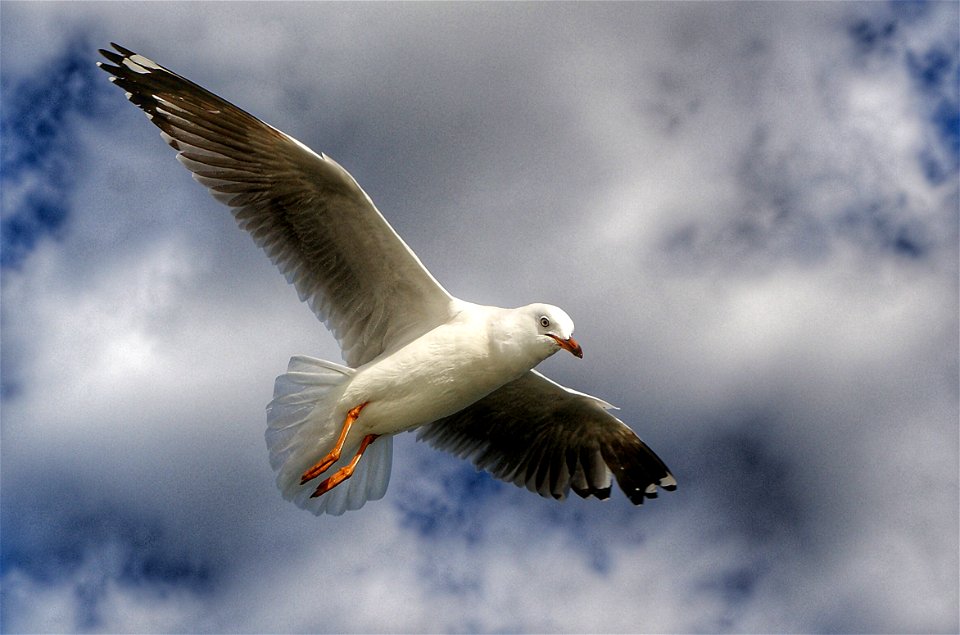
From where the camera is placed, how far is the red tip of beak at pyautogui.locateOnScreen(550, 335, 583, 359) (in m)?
7.43

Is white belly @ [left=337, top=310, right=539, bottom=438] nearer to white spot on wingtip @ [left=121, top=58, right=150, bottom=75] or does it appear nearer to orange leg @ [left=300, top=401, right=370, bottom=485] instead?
orange leg @ [left=300, top=401, right=370, bottom=485]

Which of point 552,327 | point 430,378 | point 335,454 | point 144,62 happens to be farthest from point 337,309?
point 144,62

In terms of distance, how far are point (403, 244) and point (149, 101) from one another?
1.89 metres

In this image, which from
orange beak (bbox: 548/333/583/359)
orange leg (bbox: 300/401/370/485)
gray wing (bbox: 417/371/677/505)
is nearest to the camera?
orange beak (bbox: 548/333/583/359)

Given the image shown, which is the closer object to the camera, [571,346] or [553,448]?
[571,346]

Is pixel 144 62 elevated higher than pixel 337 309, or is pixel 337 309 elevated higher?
pixel 144 62

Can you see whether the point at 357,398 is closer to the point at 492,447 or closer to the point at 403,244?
the point at 403,244

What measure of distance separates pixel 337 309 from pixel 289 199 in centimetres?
82

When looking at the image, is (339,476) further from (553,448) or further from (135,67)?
(135,67)

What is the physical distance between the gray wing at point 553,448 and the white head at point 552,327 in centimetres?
159

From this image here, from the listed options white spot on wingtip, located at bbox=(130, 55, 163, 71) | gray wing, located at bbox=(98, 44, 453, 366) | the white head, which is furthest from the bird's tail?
white spot on wingtip, located at bbox=(130, 55, 163, 71)

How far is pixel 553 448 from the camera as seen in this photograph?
9.27 metres

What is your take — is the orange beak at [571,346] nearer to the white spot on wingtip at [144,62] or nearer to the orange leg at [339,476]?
the orange leg at [339,476]

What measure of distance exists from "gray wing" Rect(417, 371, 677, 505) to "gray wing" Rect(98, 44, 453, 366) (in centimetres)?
137
